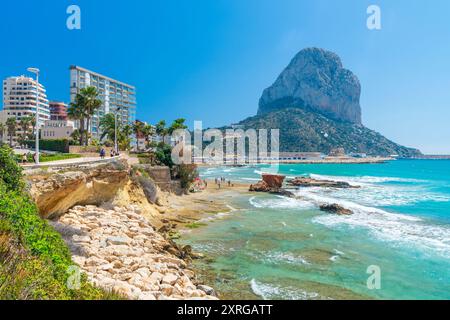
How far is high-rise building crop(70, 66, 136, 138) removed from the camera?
105 meters

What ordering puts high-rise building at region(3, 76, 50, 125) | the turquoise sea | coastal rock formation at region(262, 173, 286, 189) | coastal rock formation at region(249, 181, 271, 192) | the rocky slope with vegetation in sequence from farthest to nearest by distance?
high-rise building at region(3, 76, 50, 125) → coastal rock formation at region(262, 173, 286, 189) → coastal rock formation at region(249, 181, 271, 192) → the turquoise sea → the rocky slope with vegetation

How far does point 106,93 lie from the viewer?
121m

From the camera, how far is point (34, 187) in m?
15.0

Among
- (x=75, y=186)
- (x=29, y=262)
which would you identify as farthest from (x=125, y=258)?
(x=75, y=186)

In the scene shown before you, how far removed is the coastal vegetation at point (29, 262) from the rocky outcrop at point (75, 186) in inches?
154

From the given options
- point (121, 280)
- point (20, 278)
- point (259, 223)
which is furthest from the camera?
point (259, 223)

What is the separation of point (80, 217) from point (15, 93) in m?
124

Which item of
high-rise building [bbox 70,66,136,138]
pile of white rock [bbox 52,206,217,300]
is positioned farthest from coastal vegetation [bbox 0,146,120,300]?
high-rise building [bbox 70,66,136,138]

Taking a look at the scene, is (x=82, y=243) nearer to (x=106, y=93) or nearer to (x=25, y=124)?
(x=25, y=124)

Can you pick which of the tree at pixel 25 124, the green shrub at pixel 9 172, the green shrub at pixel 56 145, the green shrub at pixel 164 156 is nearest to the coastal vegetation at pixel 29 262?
the green shrub at pixel 9 172

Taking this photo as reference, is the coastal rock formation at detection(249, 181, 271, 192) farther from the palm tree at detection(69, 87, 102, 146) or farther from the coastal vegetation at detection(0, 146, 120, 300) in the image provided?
the coastal vegetation at detection(0, 146, 120, 300)

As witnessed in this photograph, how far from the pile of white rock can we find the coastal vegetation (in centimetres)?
143

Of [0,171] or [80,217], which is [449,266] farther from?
[0,171]
